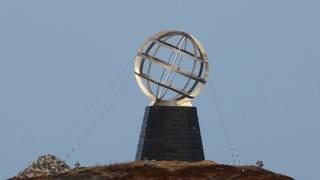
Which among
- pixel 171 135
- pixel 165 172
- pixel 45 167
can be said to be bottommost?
pixel 165 172

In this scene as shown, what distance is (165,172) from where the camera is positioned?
54.8 meters

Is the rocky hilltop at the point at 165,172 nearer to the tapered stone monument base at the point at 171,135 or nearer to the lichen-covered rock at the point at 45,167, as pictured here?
the lichen-covered rock at the point at 45,167

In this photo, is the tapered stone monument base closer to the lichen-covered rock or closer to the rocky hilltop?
the rocky hilltop

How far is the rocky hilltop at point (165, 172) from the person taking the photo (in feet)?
179

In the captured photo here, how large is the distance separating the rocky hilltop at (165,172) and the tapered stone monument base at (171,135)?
213 cm

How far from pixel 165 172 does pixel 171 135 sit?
577 cm

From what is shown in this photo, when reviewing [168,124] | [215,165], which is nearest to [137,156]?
[168,124]

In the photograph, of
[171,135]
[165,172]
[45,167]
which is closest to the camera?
[165,172]

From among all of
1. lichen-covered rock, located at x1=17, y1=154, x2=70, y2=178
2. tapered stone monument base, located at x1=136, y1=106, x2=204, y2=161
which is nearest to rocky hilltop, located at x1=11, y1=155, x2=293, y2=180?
lichen-covered rock, located at x1=17, y1=154, x2=70, y2=178

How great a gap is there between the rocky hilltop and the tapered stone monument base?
2.13m

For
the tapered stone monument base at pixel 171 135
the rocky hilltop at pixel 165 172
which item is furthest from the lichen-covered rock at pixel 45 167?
the tapered stone monument base at pixel 171 135

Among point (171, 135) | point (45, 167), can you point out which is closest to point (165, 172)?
point (171, 135)

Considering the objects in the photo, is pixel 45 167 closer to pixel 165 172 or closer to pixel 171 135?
pixel 171 135

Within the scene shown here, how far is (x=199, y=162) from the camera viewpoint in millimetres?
57625
